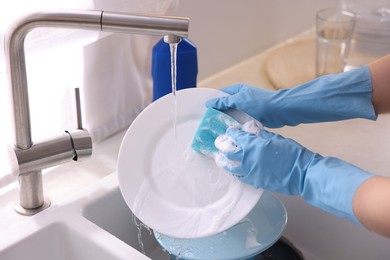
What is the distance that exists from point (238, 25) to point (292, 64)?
176 mm

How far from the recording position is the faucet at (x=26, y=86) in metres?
0.95

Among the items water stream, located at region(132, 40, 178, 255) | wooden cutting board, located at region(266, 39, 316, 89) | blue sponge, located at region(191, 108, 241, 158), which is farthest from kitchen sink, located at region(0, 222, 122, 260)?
wooden cutting board, located at region(266, 39, 316, 89)

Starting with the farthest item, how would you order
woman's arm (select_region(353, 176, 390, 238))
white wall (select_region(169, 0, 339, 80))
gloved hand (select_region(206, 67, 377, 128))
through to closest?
white wall (select_region(169, 0, 339, 80)), gloved hand (select_region(206, 67, 377, 128)), woman's arm (select_region(353, 176, 390, 238))

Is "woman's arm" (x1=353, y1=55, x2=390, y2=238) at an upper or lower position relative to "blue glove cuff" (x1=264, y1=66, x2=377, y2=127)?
lower

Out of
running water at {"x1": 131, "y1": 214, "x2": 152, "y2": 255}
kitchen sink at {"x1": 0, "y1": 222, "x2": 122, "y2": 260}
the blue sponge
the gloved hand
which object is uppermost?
the gloved hand

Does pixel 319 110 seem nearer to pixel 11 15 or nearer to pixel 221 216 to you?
pixel 221 216

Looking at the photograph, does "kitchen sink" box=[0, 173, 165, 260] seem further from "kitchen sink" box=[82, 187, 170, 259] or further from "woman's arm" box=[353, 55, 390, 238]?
"woman's arm" box=[353, 55, 390, 238]

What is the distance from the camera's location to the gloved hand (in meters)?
1.12

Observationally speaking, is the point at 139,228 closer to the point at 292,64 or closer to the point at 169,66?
the point at 169,66

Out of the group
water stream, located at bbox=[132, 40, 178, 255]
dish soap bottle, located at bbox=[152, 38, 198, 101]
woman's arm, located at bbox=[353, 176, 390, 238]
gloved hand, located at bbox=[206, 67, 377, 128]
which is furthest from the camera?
dish soap bottle, located at bbox=[152, 38, 198, 101]

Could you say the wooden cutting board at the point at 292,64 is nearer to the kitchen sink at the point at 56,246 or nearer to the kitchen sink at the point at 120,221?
the kitchen sink at the point at 120,221

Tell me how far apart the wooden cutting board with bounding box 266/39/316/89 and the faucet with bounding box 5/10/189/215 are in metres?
0.67

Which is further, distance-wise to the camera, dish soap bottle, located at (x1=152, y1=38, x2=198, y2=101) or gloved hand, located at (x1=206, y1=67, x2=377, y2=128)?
Result: dish soap bottle, located at (x1=152, y1=38, x2=198, y2=101)

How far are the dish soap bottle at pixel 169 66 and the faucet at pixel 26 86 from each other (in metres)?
0.24
